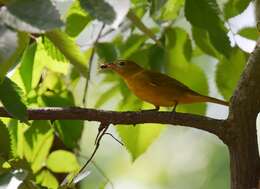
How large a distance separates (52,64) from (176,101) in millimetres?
282

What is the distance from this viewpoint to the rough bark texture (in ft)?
2.89

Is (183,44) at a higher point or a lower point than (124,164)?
higher

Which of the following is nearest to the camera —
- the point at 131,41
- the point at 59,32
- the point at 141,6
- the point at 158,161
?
the point at 59,32

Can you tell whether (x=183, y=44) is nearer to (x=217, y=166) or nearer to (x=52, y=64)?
(x=52, y=64)

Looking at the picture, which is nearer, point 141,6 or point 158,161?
point 141,6

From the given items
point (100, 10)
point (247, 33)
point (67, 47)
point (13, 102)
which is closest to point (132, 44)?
point (247, 33)

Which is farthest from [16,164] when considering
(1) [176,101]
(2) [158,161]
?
(2) [158,161]

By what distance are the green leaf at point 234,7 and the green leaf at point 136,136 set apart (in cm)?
25

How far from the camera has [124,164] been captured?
2879 mm

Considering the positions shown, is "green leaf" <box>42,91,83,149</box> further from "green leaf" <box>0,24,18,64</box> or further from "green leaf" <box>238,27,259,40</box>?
"green leaf" <box>0,24,18,64</box>

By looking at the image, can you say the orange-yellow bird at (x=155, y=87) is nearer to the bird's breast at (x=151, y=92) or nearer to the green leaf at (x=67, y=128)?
the bird's breast at (x=151, y=92)

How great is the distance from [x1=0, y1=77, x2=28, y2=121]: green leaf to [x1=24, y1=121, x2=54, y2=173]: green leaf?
0.49 m

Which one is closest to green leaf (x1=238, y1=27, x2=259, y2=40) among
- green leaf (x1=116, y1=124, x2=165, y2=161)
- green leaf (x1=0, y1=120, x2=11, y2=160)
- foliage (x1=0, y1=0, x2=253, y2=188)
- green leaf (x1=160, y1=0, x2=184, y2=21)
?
foliage (x1=0, y1=0, x2=253, y2=188)

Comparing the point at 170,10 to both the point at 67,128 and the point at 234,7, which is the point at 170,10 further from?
the point at 67,128
